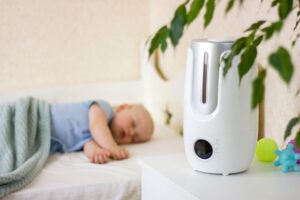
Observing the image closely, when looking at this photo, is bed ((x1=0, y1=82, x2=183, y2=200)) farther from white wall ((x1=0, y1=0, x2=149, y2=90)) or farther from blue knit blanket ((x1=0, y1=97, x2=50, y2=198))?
white wall ((x1=0, y1=0, x2=149, y2=90))

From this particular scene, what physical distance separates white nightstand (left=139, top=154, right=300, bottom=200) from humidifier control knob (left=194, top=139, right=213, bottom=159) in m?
0.04

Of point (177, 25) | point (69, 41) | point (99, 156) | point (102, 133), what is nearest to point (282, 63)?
point (177, 25)

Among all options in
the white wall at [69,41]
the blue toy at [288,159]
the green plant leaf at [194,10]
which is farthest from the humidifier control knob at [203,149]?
the white wall at [69,41]

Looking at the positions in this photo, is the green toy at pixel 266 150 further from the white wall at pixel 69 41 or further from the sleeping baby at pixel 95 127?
the white wall at pixel 69 41

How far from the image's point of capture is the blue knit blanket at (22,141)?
57.4 inches

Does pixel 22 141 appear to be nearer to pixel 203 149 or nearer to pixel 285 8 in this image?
pixel 203 149

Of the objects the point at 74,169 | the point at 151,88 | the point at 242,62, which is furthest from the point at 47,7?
the point at 242,62

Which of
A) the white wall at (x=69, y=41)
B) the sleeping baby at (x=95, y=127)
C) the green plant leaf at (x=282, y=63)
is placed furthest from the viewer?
the white wall at (x=69, y=41)

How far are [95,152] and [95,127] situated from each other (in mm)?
147

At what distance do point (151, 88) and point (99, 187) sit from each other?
0.90m

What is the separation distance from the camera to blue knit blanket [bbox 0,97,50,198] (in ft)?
4.79

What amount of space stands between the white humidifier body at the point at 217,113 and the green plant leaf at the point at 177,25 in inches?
18.9

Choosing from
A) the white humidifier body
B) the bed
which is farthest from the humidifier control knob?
the bed

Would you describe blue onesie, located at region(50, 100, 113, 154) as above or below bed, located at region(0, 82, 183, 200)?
above
